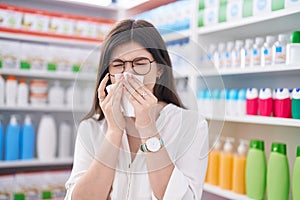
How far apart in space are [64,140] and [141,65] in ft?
6.40

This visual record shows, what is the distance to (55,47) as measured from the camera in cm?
261

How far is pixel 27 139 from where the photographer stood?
2482 mm

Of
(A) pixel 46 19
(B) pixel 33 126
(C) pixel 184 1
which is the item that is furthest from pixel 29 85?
(C) pixel 184 1

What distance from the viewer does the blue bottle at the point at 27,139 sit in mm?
2477

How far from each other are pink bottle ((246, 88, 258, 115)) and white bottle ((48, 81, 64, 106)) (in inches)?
54.9

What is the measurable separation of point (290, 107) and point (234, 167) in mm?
459

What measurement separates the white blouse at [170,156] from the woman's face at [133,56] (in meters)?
0.13

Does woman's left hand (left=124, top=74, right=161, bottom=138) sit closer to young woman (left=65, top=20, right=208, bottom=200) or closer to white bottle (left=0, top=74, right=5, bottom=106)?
young woman (left=65, top=20, right=208, bottom=200)

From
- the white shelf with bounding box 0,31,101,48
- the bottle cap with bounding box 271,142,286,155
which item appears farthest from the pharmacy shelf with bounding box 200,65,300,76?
the white shelf with bounding box 0,31,101,48

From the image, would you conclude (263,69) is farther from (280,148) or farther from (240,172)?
(240,172)

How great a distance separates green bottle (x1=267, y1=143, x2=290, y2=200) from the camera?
5.36 ft

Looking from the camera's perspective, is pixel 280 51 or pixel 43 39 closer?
pixel 280 51

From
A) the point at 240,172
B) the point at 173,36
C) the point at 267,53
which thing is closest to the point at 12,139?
the point at 240,172

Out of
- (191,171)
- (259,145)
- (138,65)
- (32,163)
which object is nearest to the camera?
(138,65)
